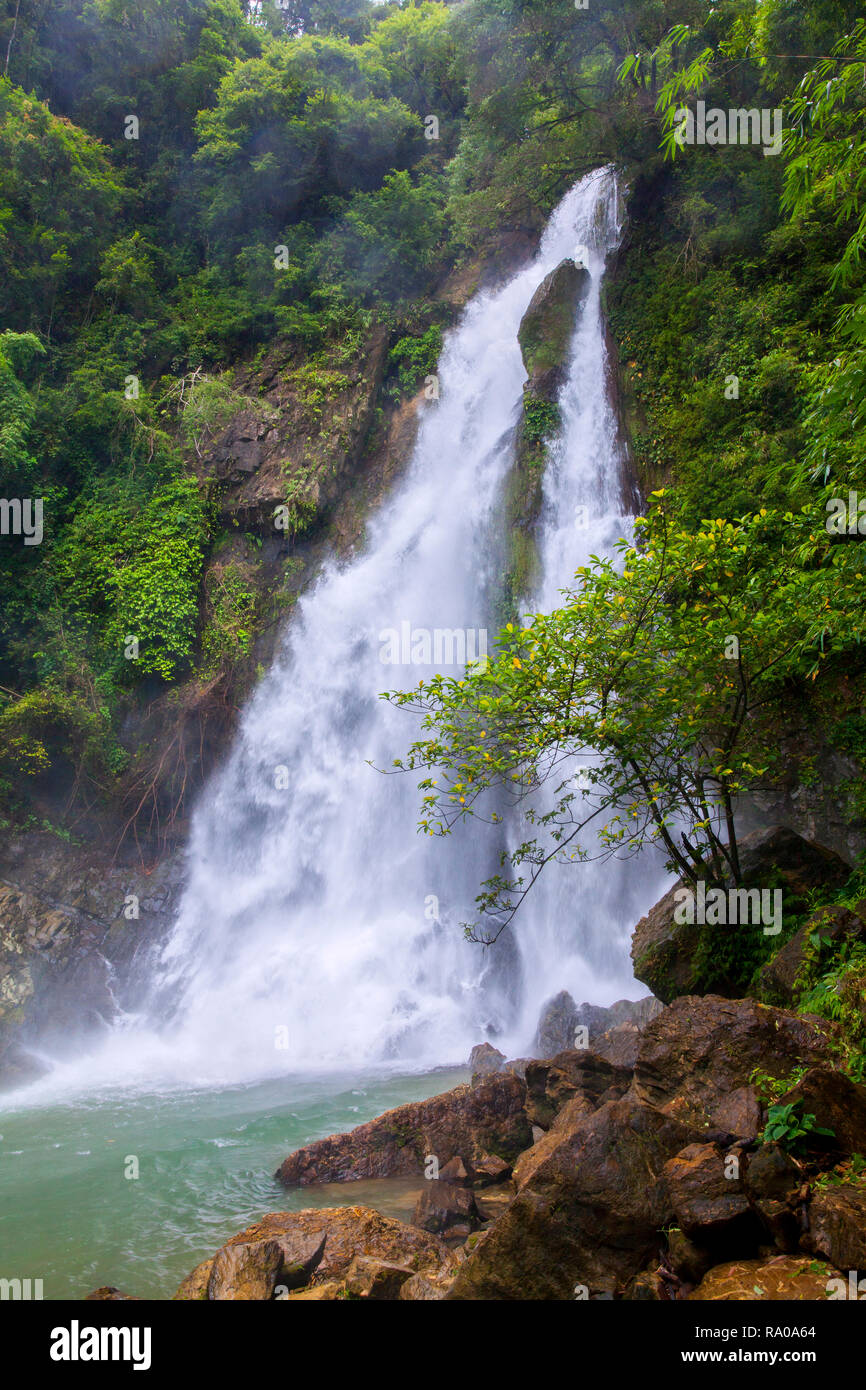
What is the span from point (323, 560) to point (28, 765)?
22.7 feet

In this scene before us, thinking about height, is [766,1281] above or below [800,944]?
below

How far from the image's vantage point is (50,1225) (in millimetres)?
6766

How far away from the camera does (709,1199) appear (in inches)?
137

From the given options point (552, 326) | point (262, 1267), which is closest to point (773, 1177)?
point (262, 1267)

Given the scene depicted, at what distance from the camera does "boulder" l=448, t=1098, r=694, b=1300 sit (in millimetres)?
3771

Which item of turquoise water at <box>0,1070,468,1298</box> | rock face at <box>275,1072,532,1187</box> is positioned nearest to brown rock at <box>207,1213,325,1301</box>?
turquoise water at <box>0,1070,468,1298</box>

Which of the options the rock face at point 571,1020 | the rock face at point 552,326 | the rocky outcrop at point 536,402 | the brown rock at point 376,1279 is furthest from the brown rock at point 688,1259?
the rock face at point 552,326

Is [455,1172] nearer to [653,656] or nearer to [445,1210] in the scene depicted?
[445,1210]

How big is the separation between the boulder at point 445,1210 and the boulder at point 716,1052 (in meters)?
1.83

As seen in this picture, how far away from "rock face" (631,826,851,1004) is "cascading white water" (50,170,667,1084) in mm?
4055

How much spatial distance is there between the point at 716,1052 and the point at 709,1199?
51.9 inches

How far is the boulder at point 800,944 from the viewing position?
5500 millimetres
